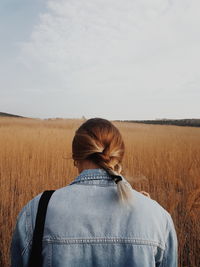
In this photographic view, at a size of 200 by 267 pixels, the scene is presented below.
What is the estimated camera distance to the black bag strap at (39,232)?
80cm

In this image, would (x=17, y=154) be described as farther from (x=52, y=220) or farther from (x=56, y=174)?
(x=52, y=220)

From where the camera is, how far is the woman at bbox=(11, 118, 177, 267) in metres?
0.79

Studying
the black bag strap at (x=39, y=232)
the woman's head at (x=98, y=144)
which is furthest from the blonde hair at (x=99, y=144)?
the black bag strap at (x=39, y=232)

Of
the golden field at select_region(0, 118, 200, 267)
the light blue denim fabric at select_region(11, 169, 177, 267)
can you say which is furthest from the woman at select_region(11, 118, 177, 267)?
the golden field at select_region(0, 118, 200, 267)

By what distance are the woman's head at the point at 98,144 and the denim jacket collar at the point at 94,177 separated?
0.07ft

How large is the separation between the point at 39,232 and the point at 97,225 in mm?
161

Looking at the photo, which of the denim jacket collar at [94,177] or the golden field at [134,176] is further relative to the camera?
the golden field at [134,176]

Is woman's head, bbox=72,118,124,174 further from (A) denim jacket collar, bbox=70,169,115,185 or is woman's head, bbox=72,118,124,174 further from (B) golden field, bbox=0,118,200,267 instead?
(B) golden field, bbox=0,118,200,267

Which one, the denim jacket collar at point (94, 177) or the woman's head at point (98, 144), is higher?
the woman's head at point (98, 144)

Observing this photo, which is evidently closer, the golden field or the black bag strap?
the black bag strap

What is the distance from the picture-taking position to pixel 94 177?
0.84 meters

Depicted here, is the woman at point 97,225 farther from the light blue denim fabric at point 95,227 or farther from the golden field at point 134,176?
the golden field at point 134,176

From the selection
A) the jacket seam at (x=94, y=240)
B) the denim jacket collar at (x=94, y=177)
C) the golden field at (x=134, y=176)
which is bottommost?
the golden field at (x=134, y=176)

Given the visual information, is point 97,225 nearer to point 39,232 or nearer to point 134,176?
point 39,232
